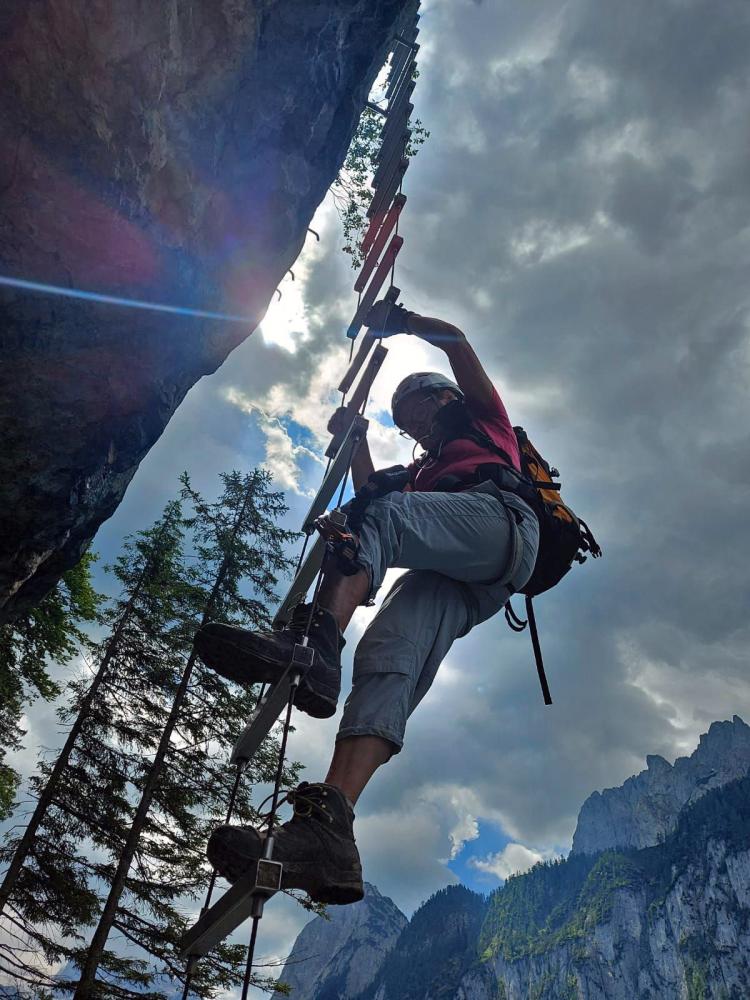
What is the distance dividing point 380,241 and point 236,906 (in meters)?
5.78

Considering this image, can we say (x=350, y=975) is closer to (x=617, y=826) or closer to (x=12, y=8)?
(x=617, y=826)

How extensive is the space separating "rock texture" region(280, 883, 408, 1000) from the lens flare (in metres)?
185

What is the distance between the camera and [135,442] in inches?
225

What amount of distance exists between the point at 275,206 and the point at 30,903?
44.0 feet

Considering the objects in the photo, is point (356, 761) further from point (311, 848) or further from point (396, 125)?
point (396, 125)

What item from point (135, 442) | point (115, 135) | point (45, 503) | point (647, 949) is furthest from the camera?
point (647, 949)

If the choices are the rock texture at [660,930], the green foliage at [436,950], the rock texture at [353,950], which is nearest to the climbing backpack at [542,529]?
the rock texture at [660,930]

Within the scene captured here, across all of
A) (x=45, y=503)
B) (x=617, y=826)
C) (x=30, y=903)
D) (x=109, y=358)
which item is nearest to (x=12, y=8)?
(x=109, y=358)

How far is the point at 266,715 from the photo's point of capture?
263cm

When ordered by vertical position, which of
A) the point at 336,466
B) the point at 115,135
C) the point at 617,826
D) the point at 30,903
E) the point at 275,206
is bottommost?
the point at 30,903

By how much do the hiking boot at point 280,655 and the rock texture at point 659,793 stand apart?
7071 inches

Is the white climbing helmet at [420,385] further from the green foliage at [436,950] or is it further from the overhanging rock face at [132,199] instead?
the green foliage at [436,950]

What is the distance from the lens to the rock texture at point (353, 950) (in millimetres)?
166625

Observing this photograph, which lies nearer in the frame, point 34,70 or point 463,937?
point 34,70
